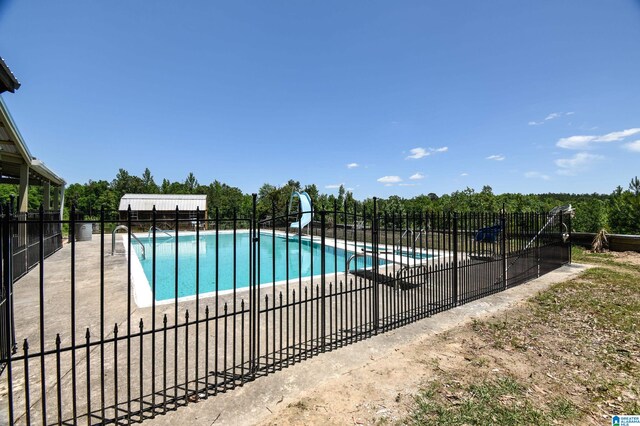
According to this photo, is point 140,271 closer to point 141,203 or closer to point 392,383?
point 392,383

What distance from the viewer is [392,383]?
3354 mm

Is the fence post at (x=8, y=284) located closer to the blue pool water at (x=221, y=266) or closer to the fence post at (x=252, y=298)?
the fence post at (x=252, y=298)

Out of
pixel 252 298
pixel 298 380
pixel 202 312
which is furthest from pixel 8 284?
pixel 298 380

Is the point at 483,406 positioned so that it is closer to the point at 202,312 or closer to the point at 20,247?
the point at 202,312

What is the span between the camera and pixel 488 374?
3.57 meters

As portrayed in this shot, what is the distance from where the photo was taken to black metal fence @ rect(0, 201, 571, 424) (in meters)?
2.71

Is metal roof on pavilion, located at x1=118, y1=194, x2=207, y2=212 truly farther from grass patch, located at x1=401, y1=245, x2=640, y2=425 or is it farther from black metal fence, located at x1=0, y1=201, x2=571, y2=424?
grass patch, located at x1=401, y1=245, x2=640, y2=425

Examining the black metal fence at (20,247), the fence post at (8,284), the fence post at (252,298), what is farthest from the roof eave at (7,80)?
the fence post at (252,298)

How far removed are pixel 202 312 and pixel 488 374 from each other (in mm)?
4516

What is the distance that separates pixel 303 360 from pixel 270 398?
0.82 meters

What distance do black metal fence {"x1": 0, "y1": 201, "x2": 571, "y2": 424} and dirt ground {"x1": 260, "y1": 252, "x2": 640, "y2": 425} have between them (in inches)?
28.7

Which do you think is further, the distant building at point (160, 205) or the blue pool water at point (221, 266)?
the distant building at point (160, 205)

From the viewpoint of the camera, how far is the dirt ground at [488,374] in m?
2.90

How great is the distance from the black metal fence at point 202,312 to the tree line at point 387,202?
31.8 inches
